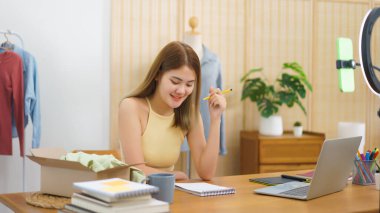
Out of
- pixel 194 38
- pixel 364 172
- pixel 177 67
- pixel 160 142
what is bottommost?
pixel 364 172

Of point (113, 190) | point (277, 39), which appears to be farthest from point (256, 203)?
point (277, 39)

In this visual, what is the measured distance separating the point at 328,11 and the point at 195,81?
9.92 ft

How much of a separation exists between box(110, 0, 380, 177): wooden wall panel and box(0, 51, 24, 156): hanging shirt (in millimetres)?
850

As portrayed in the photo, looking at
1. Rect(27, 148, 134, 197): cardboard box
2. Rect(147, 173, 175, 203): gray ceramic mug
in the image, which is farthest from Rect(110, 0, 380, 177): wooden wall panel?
Rect(147, 173, 175, 203): gray ceramic mug

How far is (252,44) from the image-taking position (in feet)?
16.0

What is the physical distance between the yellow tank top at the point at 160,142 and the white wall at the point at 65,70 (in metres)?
1.73

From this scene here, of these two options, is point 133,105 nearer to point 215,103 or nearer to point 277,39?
point 215,103

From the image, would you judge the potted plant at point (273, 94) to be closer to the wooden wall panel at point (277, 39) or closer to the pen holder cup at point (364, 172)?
the wooden wall panel at point (277, 39)

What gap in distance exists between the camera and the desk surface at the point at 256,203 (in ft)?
5.82

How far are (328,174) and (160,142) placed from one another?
2.79 ft

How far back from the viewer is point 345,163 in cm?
218

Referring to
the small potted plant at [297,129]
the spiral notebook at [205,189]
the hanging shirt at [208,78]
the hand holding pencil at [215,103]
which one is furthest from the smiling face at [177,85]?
the small potted plant at [297,129]

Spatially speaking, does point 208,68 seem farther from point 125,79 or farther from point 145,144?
point 145,144

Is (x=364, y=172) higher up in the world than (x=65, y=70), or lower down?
lower down
